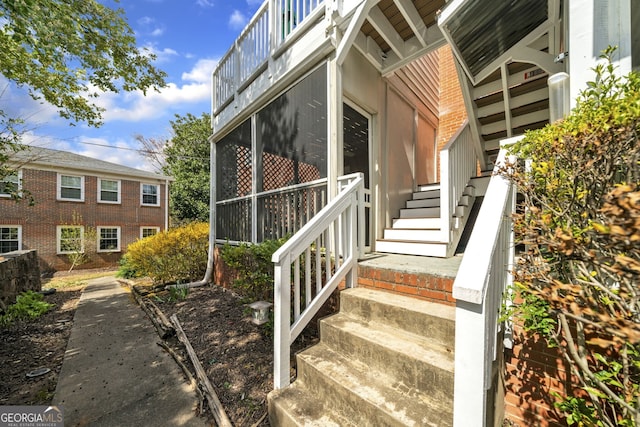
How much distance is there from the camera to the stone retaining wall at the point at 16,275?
5.18 metres

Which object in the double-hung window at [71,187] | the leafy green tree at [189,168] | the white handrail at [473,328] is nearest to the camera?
the white handrail at [473,328]

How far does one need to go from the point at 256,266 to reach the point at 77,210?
1377 centimetres

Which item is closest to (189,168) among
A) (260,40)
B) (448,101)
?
(260,40)

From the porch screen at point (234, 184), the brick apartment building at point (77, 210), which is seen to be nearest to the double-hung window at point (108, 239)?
the brick apartment building at point (77, 210)

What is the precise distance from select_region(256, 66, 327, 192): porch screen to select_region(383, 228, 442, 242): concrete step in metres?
1.46

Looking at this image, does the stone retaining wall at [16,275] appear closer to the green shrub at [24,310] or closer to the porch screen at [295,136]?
the green shrub at [24,310]

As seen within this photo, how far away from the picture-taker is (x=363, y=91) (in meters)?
3.81

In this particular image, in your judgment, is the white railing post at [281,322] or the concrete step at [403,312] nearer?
the concrete step at [403,312]

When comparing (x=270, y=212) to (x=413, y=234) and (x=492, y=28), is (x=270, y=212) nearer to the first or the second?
(x=413, y=234)

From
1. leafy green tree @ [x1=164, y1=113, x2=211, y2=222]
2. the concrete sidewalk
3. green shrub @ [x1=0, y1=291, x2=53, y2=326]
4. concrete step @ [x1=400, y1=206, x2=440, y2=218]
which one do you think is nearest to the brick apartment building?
leafy green tree @ [x1=164, y1=113, x2=211, y2=222]

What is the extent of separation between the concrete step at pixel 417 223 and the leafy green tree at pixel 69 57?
6.16 metres

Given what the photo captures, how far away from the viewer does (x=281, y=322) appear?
2.05 metres

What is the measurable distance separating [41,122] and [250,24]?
4.69 meters

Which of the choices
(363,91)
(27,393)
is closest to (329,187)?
(363,91)
